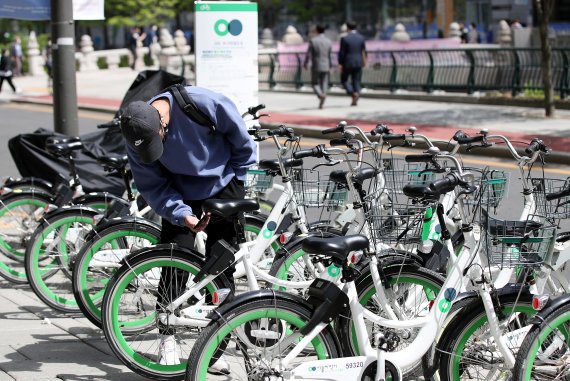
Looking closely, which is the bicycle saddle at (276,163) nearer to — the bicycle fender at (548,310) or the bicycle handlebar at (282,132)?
the bicycle handlebar at (282,132)

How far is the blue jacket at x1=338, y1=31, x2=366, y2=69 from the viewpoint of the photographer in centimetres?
2386

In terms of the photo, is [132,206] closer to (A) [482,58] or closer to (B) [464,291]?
(B) [464,291]

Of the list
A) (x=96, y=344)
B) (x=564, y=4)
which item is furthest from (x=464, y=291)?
(x=564, y=4)

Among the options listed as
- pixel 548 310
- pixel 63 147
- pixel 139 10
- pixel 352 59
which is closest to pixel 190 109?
pixel 548 310

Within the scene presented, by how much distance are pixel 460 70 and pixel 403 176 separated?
762 inches

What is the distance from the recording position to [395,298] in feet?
16.1

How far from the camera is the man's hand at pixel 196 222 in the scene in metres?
5.14

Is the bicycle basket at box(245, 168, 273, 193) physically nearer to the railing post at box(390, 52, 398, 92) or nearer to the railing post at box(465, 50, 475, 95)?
the railing post at box(465, 50, 475, 95)

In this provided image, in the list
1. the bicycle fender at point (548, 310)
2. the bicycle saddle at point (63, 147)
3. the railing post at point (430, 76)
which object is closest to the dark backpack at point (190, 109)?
the bicycle fender at point (548, 310)

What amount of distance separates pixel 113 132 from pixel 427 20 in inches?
2086

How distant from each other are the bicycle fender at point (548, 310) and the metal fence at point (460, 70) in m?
18.3

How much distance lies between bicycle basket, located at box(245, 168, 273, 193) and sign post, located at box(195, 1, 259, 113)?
10.5 ft

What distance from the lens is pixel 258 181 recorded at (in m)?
7.29

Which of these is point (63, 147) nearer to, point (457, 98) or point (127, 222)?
point (127, 222)
